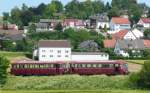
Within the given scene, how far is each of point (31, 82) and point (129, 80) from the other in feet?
16.9

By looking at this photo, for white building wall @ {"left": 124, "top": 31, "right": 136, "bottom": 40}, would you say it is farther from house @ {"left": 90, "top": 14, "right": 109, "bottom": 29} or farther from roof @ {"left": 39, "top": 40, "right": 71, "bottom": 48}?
roof @ {"left": 39, "top": 40, "right": 71, "bottom": 48}

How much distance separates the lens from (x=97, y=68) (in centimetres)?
3266

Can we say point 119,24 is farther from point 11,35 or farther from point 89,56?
point 89,56

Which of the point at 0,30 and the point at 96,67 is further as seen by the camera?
the point at 0,30

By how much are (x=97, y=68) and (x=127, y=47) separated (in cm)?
2069

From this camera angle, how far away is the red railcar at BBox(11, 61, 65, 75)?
105ft

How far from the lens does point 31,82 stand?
27.6m

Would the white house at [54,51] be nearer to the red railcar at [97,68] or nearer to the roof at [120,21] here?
the red railcar at [97,68]

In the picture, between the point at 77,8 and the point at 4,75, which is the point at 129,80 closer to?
the point at 4,75

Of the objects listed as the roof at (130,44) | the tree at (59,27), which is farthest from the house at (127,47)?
the tree at (59,27)

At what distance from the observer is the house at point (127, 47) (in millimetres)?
51656

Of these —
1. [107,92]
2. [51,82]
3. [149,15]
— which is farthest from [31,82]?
[149,15]

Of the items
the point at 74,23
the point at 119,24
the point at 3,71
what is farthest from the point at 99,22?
the point at 3,71

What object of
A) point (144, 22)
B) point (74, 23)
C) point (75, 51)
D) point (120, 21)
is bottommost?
point (75, 51)
